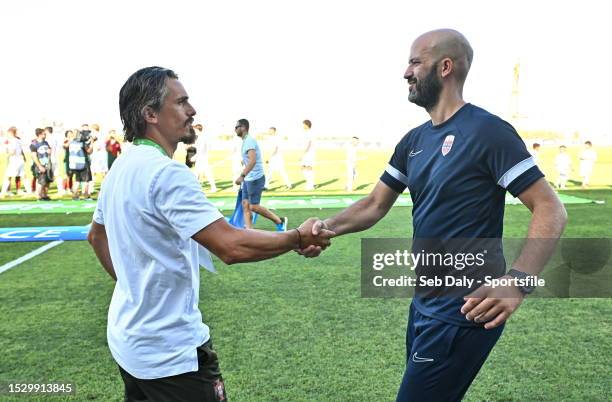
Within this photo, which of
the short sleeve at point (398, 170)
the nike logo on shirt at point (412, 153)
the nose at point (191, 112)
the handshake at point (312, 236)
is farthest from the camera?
the short sleeve at point (398, 170)

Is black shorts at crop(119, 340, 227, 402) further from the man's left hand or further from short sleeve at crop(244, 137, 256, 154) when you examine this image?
short sleeve at crop(244, 137, 256, 154)

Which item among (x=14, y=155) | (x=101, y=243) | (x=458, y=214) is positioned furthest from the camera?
(x=14, y=155)

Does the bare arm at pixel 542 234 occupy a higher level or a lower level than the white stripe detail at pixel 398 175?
lower

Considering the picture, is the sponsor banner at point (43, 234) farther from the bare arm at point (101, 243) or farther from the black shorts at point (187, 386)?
the black shorts at point (187, 386)

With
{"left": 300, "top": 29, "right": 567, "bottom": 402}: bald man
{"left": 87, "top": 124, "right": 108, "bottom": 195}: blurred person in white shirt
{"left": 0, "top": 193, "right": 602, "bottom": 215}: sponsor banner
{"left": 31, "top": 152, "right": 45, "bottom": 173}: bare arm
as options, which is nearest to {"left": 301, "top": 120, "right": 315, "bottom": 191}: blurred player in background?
{"left": 0, "top": 193, "right": 602, "bottom": 215}: sponsor banner

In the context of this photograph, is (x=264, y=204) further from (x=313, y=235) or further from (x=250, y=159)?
(x=313, y=235)

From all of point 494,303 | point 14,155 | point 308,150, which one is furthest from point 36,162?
point 494,303

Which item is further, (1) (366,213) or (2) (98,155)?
(2) (98,155)

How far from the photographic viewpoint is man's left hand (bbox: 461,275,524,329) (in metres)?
2.21

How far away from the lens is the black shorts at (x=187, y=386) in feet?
7.48

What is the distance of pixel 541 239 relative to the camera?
7.34ft

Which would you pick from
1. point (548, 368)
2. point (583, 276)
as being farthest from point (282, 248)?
point (583, 276)

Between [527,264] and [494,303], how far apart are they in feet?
0.66

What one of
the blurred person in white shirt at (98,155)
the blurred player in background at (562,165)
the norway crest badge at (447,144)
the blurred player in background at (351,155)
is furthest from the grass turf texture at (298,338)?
the blurred player in background at (562,165)
